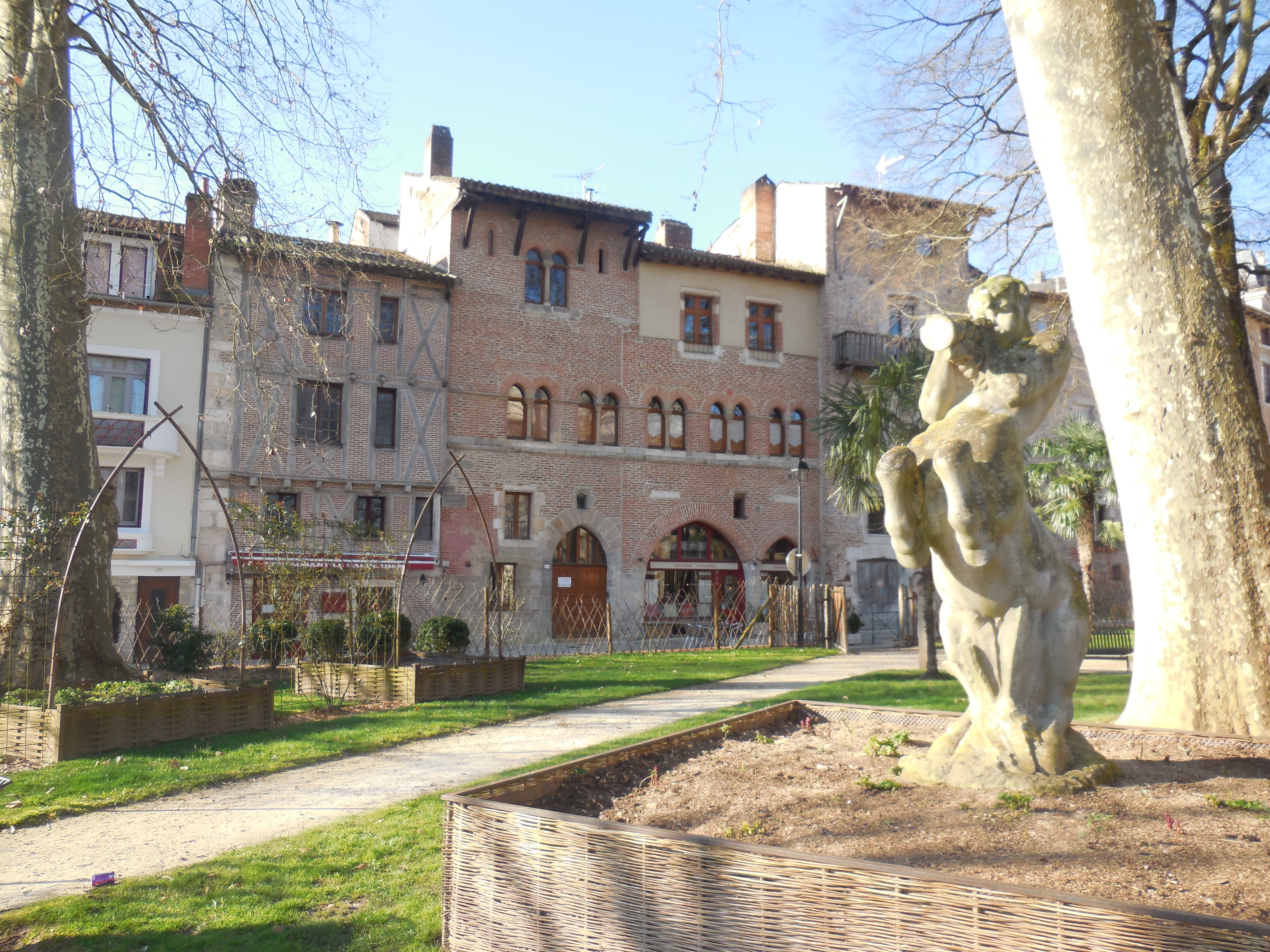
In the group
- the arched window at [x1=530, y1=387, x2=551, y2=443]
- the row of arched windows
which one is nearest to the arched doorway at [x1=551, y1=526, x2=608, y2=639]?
the arched window at [x1=530, y1=387, x2=551, y2=443]

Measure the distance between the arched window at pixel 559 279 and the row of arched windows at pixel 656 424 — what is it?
8.46ft

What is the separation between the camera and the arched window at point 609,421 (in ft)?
81.2

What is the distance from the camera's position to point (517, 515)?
23531mm

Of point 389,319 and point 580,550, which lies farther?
point 580,550

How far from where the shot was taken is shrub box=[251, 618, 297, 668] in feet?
43.1

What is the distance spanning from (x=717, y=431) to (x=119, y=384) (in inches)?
589

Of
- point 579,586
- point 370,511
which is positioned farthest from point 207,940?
point 579,586

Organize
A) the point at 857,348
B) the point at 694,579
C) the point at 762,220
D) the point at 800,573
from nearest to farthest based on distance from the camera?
the point at 800,573 < the point at 694,579 < the point at 857,348 < the point at 762,220

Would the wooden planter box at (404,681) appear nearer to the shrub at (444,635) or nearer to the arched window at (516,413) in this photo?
the shrub at (444,635)

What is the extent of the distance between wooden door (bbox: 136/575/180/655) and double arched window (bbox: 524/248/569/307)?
10905 mm

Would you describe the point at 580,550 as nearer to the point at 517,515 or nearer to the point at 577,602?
the point at 577,602

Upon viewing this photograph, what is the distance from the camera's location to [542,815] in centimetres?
309

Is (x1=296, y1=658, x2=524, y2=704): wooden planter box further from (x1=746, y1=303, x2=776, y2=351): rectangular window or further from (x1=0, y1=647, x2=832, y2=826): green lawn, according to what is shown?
(x1=746, y1=303, x2=776, y2=351): rectangular window

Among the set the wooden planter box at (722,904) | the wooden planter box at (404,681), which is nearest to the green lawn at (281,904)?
the wooden planter box at (722,904)
